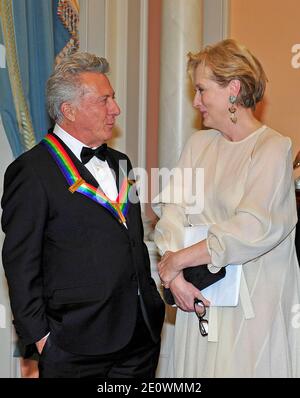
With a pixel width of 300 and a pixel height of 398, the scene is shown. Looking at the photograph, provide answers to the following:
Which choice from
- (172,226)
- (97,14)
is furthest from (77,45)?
(172,226)

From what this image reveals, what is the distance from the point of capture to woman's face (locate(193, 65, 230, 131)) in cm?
263

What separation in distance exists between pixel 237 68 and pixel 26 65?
1.25 m

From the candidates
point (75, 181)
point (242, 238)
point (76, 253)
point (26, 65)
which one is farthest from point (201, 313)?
point (26, 65)

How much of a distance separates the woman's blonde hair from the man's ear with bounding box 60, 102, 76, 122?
0.52 meters

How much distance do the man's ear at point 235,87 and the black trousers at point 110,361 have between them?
2.88ft

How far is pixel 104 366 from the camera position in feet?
8.46

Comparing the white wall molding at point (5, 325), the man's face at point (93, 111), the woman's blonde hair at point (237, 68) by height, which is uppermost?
the woman's blonde hair at point (237, 68)

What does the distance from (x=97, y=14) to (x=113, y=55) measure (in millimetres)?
284

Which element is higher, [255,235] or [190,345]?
[255,235]

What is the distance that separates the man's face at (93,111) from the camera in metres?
2.68

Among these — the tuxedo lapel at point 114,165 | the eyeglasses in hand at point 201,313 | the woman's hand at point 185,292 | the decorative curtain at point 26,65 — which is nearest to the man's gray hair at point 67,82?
the tuxedo lapel at point 114,165

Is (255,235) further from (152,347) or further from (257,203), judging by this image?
(152,347)

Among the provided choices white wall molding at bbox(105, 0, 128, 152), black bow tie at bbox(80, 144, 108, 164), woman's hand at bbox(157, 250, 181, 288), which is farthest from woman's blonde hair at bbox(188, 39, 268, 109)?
white wall molding at bbox(105, 0, 128, 152)

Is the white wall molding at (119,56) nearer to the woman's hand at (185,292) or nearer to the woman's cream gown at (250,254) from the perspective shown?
the woman's cream gown at (250,254)
